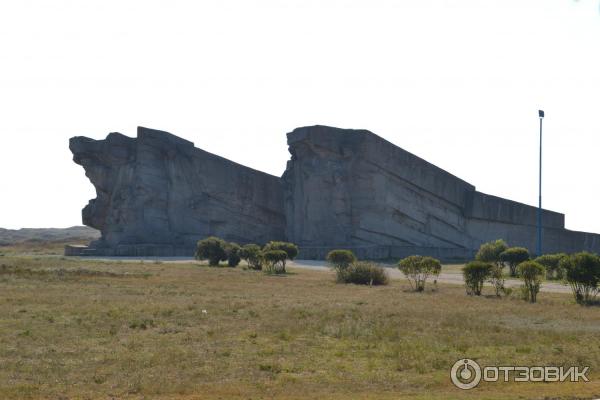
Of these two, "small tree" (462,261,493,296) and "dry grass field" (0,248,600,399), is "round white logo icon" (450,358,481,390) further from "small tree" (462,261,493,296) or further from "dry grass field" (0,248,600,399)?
"small tree" (462,261,493,296)

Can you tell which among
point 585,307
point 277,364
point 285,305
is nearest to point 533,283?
point 585,307

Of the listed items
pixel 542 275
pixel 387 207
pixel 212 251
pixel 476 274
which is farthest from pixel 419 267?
pixel 387 207

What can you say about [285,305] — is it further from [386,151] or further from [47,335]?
[386,151]

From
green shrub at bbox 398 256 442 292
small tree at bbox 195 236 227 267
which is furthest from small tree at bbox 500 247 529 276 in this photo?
small tree at bbox 195 236 227 267

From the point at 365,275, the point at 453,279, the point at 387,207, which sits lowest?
the point at 365,275

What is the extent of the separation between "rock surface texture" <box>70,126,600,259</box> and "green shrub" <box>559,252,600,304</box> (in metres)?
24.4

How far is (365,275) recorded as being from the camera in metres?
26.6

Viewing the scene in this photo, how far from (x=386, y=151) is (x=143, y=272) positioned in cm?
2053

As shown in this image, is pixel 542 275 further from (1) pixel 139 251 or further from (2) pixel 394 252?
(1) pixel 139 251

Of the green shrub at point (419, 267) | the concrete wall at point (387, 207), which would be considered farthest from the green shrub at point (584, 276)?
the concrete wall at point (387, 207)

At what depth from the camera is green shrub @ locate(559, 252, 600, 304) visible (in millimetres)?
19641

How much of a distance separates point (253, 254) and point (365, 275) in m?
10.5

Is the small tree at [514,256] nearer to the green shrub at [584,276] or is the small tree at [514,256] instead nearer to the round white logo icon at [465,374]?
the green shrub at [584,276]

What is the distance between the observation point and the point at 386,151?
46.8 meters
